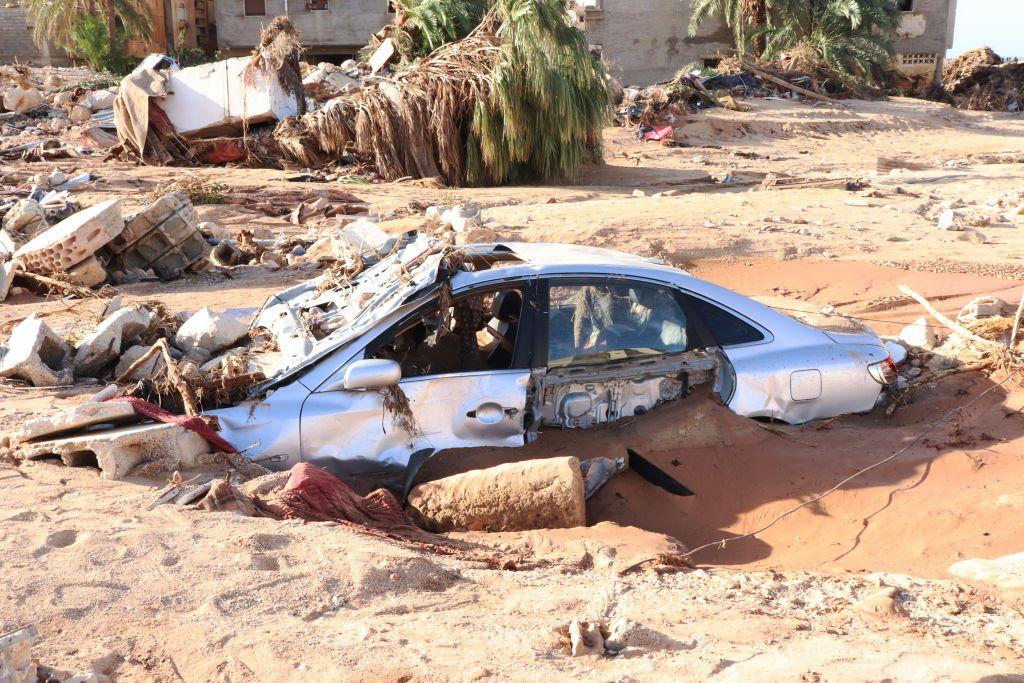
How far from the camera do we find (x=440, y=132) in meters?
16.6

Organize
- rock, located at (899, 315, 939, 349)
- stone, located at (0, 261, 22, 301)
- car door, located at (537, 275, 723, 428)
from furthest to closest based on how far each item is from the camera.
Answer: stone, located at (0, 261, 22, 301), rock, located at (899, 315, 939, 349), car door, located at (537, 275, 723, 428)

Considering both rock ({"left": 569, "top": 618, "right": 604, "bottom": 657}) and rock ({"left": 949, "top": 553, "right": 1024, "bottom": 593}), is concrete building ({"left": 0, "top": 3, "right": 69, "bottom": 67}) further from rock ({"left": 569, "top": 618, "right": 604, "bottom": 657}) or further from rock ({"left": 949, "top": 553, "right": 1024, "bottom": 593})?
rock ({"left": 949, "top": 553, "right": 1024, "bottom": 593})

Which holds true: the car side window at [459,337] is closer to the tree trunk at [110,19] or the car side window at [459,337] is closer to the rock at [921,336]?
the rock at [921,336]

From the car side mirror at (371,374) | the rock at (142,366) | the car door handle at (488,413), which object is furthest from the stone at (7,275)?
the car door handle at (488,413)

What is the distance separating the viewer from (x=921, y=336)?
7.06 meters

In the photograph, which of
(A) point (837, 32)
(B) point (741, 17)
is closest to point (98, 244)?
(B) point (741, 17)

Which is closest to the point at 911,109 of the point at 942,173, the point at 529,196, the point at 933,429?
the point at 942,173

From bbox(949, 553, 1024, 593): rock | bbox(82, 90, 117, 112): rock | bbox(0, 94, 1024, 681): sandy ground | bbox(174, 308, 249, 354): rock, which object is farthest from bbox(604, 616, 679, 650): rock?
bbox(82, 90, 117, 112): rock

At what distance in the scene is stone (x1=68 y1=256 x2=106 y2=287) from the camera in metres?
9.80

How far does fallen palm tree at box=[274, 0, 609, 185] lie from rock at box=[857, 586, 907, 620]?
1300cm

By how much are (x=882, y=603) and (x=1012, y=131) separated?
87.2 feet

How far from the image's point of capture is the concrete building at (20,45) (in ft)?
106

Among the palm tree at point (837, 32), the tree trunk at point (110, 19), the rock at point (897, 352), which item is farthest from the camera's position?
the tree trunk at point (110, 19)

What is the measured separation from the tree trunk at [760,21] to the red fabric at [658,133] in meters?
9.47
